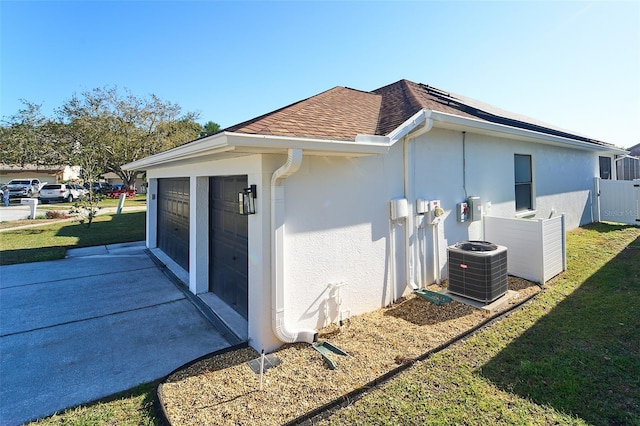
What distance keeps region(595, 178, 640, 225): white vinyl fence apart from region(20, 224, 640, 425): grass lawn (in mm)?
9842

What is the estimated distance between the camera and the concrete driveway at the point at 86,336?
3250 millimetres

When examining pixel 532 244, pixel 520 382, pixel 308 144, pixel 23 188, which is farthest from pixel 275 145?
pixel 23 188

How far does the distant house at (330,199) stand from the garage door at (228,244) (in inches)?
0.9

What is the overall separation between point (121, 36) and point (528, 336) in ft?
41.3

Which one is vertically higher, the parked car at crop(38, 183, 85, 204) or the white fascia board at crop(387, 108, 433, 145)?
the parked car at crop(38, 183, 85, 204)

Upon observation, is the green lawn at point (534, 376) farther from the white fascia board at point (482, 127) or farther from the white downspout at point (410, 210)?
the white fascia board at point (482, 127)

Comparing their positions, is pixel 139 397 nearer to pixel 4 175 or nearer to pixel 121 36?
pixel 121 36

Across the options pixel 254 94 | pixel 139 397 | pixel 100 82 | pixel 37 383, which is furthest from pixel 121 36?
pixel 100 82

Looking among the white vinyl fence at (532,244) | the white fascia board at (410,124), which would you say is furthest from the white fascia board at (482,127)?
the white vinyl fence at (532,244)

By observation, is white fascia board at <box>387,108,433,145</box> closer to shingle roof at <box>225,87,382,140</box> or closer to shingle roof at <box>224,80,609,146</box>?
shingle roof at <box>224,80,609,146</box>

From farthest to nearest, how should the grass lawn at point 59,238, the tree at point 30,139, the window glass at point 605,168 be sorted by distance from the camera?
the tree at point 30,139 < the window glass at point 605,168 < the grass lawn at point 59,238

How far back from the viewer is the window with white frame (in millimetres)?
8430

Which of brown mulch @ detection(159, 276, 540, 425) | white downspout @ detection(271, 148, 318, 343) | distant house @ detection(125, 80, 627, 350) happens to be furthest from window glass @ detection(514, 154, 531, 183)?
white downspout @ detection(271, 148, 318, 343)

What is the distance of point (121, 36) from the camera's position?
9.41 metres
